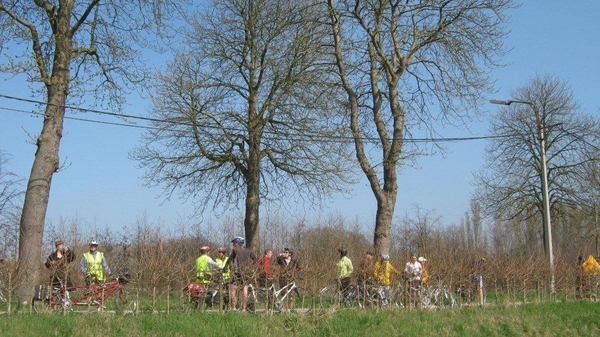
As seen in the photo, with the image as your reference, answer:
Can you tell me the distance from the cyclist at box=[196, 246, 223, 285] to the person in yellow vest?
6.10ft

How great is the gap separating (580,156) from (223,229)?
1888 centimetres

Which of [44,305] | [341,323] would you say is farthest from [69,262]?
[341,323]

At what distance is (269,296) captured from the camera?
15484 mm

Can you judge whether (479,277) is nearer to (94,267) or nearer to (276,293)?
(276,293)

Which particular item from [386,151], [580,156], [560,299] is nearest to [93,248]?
[386,151]

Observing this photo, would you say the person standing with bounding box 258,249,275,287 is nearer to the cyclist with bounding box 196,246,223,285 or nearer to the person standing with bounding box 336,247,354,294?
the cyclist with bounding box 196,246,223,285

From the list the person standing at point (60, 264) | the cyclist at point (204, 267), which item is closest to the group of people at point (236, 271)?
the cyclist at point (204, 267)

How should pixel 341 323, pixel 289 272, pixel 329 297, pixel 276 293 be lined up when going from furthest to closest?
pixel 329 297 → pixel 289 272 → pixel 276 293 → pixel 341 323

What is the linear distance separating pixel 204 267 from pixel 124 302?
1867 mm

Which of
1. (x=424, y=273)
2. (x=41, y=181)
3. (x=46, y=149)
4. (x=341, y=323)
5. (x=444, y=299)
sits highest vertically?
(x=46, y=149)

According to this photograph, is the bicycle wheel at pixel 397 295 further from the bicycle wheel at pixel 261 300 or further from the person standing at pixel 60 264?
the person standing at pixel 60 264

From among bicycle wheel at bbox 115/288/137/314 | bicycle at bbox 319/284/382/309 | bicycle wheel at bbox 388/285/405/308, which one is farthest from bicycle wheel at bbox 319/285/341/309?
bicycle wheel at bbox 115/288/137/314

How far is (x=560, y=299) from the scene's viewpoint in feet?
73.8

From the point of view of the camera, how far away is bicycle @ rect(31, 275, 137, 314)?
14.2m
